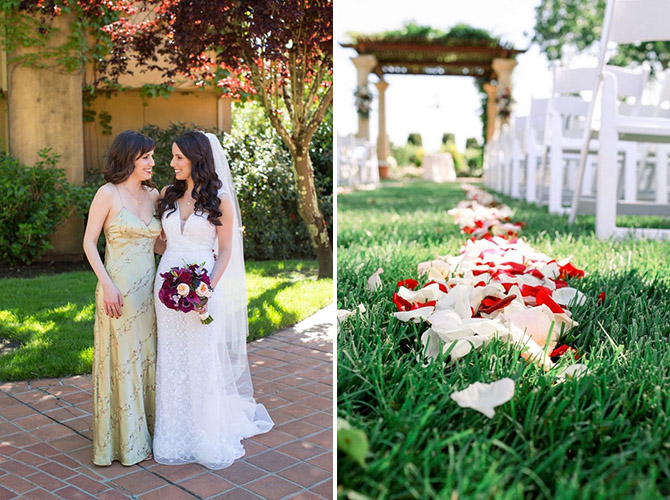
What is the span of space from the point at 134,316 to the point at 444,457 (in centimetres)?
199

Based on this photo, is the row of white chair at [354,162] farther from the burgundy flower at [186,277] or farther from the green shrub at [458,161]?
the green shrub at [458,161]

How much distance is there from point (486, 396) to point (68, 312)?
4616 millimetres

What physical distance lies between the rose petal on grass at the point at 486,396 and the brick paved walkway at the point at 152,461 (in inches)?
38.4

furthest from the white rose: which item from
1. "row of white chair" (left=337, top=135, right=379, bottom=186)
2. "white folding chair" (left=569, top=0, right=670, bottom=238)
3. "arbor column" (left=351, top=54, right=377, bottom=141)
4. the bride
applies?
"arbor column" (left=351, top=54, right=377, bottom=141)

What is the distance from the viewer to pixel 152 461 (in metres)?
2.93

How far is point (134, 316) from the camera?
2979 mm

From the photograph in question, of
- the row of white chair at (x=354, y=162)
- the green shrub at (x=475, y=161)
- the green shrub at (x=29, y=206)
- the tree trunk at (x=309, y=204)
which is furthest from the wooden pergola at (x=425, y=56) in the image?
the tree trunk at (x=309, y=204)

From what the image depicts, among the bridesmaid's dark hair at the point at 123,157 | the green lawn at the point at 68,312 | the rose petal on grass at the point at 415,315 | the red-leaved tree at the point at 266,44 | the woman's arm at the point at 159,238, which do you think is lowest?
the green lawn at the point at 68,312

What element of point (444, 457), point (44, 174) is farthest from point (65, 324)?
point (444, 457)

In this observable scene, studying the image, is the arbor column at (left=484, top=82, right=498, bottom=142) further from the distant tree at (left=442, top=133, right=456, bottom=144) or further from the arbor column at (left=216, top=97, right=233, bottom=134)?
the arbor column at (left=216, top=97, right=233, bottom=134)

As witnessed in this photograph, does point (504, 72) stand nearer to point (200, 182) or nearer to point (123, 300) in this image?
point (200, 182)

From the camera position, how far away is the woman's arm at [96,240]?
2.88 m

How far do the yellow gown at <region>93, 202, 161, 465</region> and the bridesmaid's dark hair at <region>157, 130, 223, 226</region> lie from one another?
0.11m

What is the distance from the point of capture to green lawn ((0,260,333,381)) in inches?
163
